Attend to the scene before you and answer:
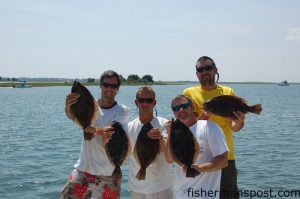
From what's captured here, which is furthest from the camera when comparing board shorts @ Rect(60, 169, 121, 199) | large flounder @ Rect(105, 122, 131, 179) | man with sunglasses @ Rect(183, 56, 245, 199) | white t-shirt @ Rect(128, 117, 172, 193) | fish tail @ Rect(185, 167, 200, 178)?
board shorts @ Rect(60, 169, 121, 199)

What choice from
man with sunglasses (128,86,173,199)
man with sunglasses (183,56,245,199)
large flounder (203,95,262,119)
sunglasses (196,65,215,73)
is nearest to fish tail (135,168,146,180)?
man with sunglasses (128,86,173,199)

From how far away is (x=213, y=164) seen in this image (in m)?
5.57

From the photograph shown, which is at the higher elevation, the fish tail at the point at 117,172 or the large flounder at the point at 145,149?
the large flounder at the point at 145,149

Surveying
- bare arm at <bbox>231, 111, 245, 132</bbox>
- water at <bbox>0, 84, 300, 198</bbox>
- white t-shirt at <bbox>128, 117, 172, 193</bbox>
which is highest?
bare arm at <bbox>231, 111, 245, 132</bbox>

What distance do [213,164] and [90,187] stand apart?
2565mm

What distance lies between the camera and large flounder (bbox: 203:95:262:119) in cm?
609

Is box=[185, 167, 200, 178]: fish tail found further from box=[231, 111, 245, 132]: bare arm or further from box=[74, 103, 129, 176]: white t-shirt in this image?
box=[74, 103, 129, 176]: white t-shirt

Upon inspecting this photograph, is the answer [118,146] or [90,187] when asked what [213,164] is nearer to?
[118,146]

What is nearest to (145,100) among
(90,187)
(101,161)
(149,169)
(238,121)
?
(149,169)

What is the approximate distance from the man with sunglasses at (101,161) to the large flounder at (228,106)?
5.36 feet

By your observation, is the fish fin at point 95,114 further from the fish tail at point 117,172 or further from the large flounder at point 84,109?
the fish tail at point 117,172

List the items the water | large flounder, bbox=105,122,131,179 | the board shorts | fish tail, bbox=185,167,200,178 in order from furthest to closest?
the water < the board shorts < large flounder, bbox=105,122,131,179 < fish tail, bbox=185,167,200,178

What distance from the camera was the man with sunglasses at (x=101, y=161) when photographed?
22.5 ft

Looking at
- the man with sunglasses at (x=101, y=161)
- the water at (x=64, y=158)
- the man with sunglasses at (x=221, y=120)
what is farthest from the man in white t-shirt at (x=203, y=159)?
the water at (x=64, y=158)
